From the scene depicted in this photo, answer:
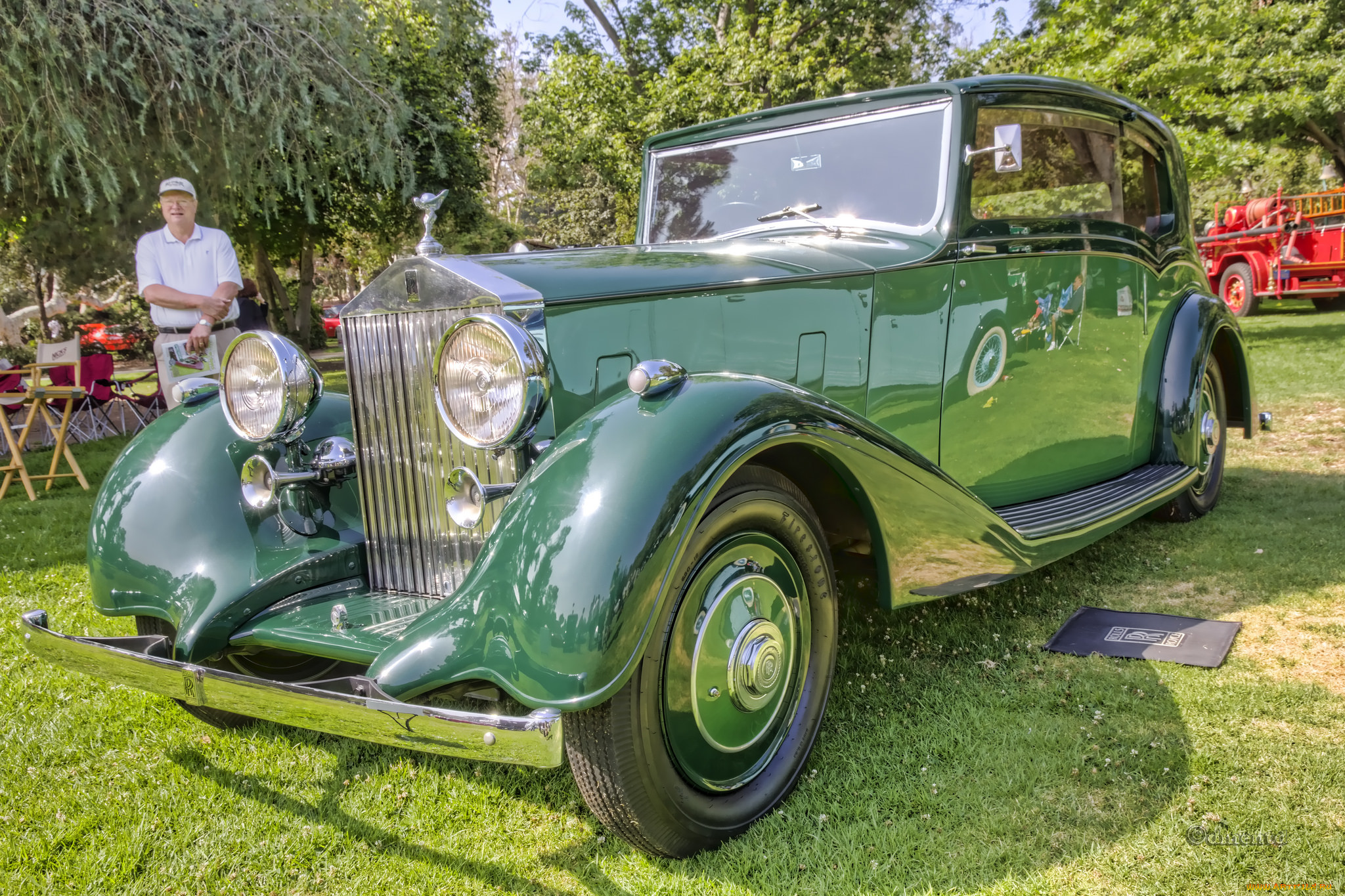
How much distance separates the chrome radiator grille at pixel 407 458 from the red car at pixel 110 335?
16516 millimetres

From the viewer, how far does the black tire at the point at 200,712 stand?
247cm

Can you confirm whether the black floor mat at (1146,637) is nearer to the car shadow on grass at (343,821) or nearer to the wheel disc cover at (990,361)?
the wheel disc cover at (990,361)

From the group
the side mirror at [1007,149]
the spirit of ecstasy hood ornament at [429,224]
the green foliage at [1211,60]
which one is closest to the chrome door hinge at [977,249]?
the side mirror at [1007,149]

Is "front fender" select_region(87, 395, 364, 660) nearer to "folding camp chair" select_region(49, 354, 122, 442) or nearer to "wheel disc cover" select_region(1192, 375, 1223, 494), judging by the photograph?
"wheel disc cover" select_region(1192, 375, 1223, 494)

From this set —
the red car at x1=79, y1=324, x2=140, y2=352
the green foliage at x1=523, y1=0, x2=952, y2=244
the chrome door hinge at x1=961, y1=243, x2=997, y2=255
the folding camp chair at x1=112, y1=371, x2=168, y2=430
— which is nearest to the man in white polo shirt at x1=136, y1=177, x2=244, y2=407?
the chrome door hinge at x1=961, y1=243, x2=997, y2=255

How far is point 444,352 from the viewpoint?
80.3 inches

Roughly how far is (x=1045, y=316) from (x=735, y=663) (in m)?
2.08

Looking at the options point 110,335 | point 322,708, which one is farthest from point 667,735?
point 110,335

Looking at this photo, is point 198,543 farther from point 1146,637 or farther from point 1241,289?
point 1241,289

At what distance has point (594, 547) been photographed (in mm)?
1633

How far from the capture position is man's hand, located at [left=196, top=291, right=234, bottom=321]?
14.7 ft

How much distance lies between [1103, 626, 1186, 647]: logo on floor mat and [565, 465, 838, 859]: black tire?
→ 132 centimetres

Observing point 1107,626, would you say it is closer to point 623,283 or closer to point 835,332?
point 835,332

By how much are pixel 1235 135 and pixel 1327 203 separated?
3993 millimetres
